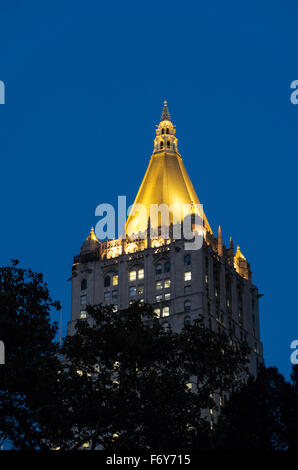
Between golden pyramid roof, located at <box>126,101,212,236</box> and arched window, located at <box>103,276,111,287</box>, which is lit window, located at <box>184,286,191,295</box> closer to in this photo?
arched window, located at <box>103,276,111,287</box>

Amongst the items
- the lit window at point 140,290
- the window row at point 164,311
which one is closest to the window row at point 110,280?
the lit window at point 140,290

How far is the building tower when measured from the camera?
15812cm

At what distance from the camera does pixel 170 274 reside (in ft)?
529

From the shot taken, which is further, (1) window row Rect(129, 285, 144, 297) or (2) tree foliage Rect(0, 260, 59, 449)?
(1) window row Rect(129, 285, 144, 297)

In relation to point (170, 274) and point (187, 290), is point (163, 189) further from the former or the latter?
point (187, 290)

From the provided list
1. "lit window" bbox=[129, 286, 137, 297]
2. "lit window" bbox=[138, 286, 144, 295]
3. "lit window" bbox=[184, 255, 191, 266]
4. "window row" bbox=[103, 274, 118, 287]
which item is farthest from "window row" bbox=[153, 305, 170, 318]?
"window row" bbox=[103, 274, 118, 287]

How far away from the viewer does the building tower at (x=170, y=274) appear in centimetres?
15812

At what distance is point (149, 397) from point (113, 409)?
2.39 meters

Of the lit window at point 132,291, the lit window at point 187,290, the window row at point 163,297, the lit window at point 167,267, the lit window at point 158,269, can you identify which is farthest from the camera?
the lit window at point 158,269

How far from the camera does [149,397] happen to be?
58.6 m

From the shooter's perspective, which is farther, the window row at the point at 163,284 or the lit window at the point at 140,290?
the lit window at the point at 140,290

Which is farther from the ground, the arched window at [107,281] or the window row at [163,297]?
the arched window at [107,281]

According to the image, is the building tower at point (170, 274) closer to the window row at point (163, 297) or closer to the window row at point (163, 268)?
the window row at point (163, 268)

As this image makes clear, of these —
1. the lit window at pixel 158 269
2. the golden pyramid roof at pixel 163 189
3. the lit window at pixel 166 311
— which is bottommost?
the lit window at pixel 166 311
